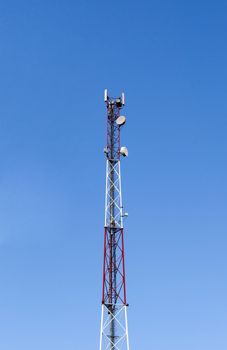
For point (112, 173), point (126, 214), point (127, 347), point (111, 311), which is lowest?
point (127, 347)

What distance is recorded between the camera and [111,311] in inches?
1766

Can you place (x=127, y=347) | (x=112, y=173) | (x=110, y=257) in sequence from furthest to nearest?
(x=112, y=173), (x=110, y=257), (x=127, y=347)

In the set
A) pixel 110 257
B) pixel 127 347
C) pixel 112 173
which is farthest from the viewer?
pixel 112 173

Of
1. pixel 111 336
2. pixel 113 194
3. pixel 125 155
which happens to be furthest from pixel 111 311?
pixel 125 155

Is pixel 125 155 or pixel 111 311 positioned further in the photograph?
pixel 125 155

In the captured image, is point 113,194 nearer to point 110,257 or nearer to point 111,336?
point 110,257

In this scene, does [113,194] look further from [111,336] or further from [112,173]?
[111,336]

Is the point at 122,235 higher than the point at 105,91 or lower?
lower

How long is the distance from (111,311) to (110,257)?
4.38m

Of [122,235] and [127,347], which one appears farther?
[122,235]

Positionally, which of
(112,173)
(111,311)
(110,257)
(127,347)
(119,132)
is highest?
(119,132)

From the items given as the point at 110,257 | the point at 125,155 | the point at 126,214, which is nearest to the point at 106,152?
the point at 125,155

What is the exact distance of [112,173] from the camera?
163 feet

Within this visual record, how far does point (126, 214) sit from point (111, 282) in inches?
230
